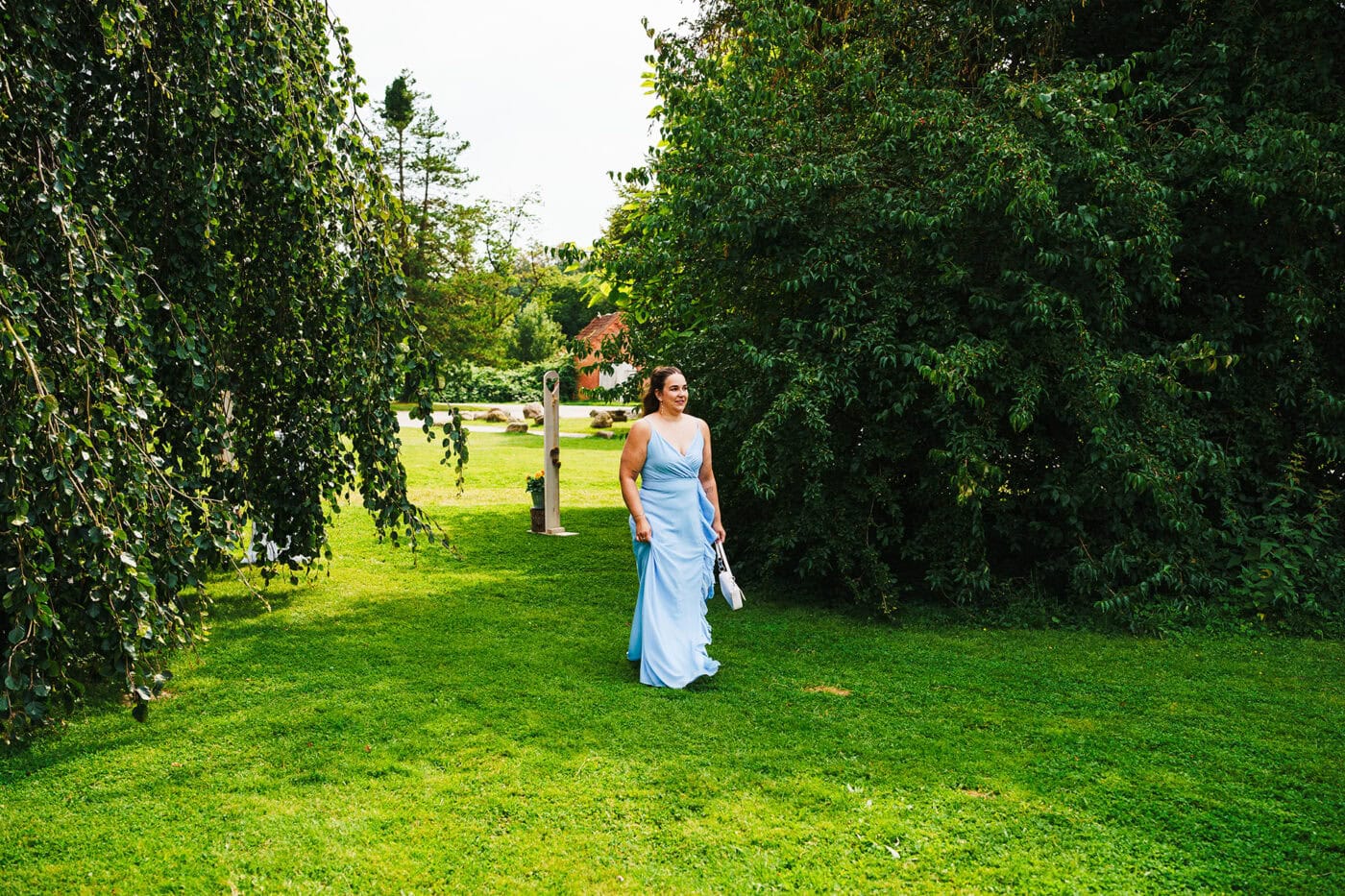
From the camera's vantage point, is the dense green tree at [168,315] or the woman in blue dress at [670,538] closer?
the dense green tree at [168,315]

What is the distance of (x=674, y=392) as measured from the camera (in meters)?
5.70

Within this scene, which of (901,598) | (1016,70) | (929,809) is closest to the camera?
(929,809)

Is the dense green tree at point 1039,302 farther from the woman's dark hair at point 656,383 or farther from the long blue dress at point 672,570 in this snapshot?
the long blue dress at point 672,570

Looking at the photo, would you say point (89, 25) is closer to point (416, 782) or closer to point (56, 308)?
point (56, 308)

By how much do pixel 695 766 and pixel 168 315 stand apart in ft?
11.1

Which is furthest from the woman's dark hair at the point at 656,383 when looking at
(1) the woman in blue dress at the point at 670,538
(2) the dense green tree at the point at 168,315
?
(2) the dense green tree at the point at 168,315

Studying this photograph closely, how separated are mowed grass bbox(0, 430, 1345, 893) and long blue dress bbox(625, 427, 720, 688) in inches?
8.7

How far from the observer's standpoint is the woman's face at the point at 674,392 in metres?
5.70

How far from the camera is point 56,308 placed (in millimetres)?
3760

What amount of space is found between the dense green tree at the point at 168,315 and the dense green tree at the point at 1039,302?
295cm

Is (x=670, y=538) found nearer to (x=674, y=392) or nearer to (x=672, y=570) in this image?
(x=672, y=570)

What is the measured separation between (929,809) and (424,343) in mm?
3496

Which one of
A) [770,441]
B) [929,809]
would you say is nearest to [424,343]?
[770,441]

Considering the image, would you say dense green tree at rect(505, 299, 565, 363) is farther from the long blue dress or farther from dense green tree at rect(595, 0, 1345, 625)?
the long blue dress
